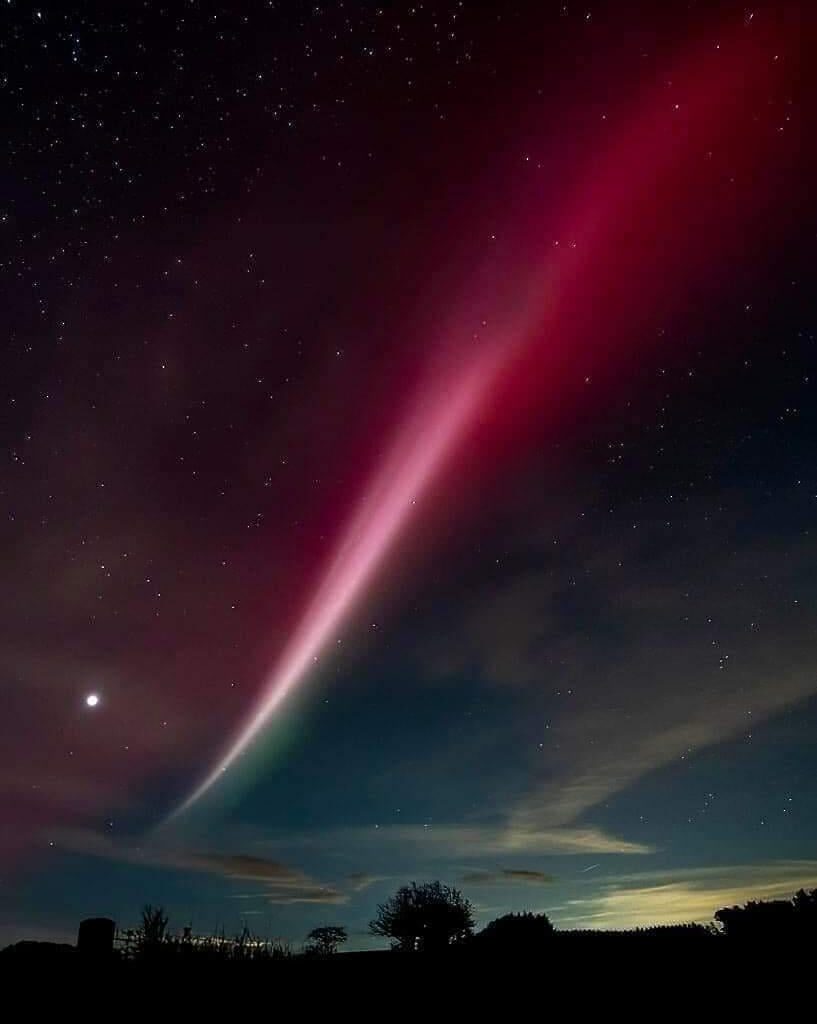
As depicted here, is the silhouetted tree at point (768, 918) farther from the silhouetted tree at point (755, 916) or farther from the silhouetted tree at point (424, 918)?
the silhouetted tree at point (424, 918)

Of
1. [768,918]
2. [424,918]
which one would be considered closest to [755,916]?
[768,918]

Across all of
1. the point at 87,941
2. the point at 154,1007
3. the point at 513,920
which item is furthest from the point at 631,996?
the point at 513,920

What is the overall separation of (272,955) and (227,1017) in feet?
5.90

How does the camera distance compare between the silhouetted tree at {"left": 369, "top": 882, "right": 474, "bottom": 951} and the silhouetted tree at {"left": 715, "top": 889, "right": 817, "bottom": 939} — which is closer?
the silhouetted tree at {"left": 715, "top": 889, "right": 817, "bottom": 939}

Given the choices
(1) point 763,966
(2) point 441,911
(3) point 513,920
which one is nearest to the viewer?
(1) point 763,966

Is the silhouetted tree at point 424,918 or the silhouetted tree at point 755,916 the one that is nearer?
the silhouetted tree at point 755,916

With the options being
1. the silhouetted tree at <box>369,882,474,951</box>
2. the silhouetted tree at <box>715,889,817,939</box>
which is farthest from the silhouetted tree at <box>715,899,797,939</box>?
the silhouetted tree at <box>369,882,474,951</box>

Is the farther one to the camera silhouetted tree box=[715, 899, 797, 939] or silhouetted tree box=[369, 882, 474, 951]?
silhouetted tree box=[369, 882, 474, 951]

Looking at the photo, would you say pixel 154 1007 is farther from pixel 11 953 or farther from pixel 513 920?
pixel 513 920

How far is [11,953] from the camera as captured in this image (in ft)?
41.0

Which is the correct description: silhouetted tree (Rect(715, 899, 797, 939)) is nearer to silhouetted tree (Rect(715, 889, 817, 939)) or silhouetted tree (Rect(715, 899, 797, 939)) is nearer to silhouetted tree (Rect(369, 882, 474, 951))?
silhouetted tree (Rect(715, 889, 817, 939))

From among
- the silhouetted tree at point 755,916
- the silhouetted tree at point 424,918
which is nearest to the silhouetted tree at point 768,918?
the silhouetted tree at point 755,916

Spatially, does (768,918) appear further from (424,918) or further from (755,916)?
(424,918)

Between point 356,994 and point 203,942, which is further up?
point 203,942
